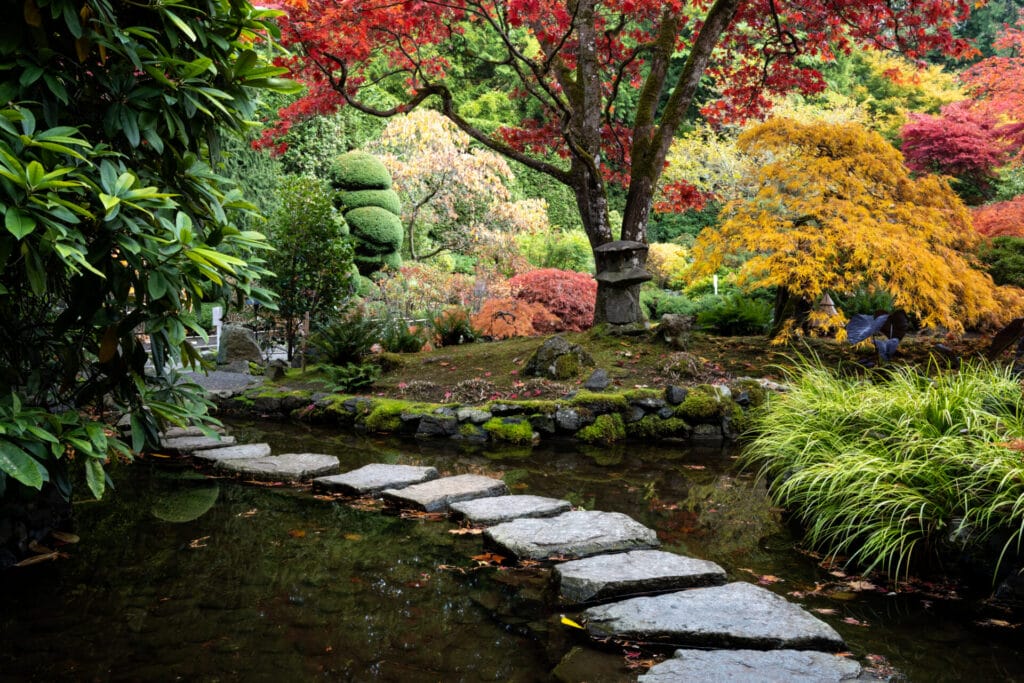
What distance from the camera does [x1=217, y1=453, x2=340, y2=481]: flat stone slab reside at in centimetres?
430

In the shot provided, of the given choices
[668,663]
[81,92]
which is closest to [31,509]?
[81,92]

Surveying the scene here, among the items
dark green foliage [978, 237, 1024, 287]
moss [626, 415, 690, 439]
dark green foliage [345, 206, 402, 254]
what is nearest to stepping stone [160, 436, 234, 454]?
moss [626, 415, 690, 439]

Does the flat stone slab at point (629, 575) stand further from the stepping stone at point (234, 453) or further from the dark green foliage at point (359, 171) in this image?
the dark green foliage at point (359, 171)

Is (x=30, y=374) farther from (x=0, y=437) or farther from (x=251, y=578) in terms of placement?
(x=251, y=578)

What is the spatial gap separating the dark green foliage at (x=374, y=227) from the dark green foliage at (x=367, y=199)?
0.13 metres

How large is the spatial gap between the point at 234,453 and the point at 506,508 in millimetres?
2273

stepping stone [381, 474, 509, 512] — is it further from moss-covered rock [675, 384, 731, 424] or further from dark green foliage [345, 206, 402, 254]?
dark green foliage [345, 206, 402, 254]

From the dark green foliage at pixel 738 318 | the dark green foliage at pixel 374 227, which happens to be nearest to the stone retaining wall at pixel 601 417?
the dark green foliage at pixel 738 318

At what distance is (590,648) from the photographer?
2.18 meters

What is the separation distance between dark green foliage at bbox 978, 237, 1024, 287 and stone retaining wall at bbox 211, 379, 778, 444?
4.11 m

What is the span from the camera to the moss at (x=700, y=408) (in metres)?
5.88

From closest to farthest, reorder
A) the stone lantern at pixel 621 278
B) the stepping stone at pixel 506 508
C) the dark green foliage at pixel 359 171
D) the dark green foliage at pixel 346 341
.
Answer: the stepping stone at pixel 506 508 → the stone lantern at pixel 621 278 → the dark green foliage at pixel 346 341 → the dark green foliage at pixel 359 171

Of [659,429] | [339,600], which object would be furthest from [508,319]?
[339,600]

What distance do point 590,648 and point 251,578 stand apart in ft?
4.49
